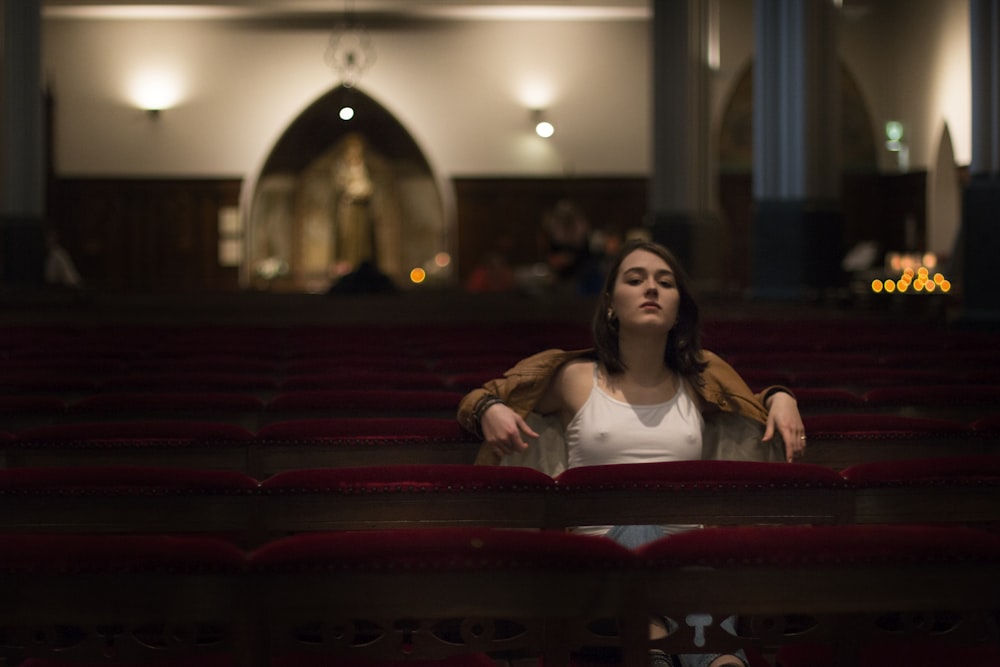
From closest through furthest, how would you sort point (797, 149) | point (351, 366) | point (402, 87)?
1. point (351, 366)
2. point (797, 149)
3. point (402, 87)

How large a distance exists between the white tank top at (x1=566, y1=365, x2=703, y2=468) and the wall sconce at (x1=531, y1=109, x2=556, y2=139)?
18.7 meters

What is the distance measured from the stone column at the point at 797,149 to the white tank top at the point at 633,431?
Result: 10108 mm

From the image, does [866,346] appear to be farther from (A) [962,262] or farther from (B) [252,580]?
(B) [252,580]

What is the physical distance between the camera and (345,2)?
823 inches

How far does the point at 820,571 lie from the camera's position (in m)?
1.85

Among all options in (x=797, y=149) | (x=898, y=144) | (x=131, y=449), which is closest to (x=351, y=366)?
(x=131, y=449)

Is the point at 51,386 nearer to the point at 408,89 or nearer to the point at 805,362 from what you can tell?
the point at 805,362

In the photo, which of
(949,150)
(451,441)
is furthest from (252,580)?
(949,150)

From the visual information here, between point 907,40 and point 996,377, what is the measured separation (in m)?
17.0

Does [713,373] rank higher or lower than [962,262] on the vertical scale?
lower

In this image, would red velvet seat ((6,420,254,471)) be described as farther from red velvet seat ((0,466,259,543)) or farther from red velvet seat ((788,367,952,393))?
red velvet seat ((788,367,952,393))

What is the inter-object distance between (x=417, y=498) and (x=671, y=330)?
3.52 feet

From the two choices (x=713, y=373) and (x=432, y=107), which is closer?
(x=713, y=373)

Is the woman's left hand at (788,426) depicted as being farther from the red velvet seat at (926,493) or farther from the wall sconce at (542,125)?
the wall sconce at (542,125)
